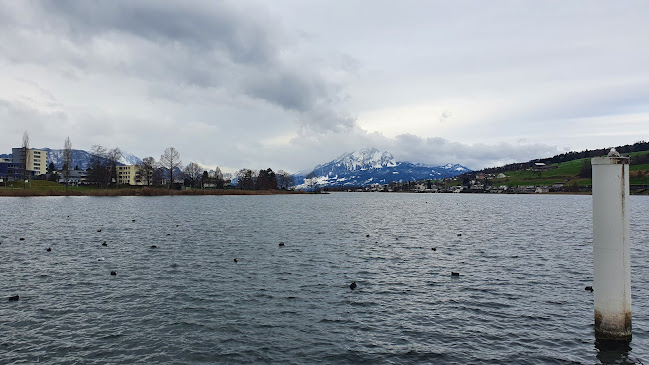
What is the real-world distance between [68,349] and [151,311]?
16.8 ft

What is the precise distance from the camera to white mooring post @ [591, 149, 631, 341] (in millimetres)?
13445

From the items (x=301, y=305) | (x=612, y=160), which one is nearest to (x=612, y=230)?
(x=612, y=160)

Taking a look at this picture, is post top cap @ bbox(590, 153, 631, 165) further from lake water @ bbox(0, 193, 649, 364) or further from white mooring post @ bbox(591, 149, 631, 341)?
lake water @ bbox(0, 193, 649, 364)

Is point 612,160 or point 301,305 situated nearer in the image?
point 612,160

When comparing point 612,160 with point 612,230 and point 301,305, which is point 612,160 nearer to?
point 612,230

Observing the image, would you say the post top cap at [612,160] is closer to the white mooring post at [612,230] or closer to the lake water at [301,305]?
the white mooring post at [612,230]

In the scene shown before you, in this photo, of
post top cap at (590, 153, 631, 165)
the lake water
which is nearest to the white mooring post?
post top cap at (590, 153, 631, 165)

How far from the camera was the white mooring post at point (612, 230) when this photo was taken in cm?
1345

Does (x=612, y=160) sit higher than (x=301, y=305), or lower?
higher

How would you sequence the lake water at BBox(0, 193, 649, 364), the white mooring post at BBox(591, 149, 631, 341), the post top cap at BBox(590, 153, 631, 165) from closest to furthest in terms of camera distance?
1. the post top cap at BBox(590, 153, 631, 165)
2. the white mooring post at BBox(591, 149, 631, 341)
3. the lake water at BBox(0, 193, 649, 364)

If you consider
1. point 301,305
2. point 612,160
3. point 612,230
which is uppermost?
point 612,160

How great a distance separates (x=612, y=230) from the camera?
13.6 meters

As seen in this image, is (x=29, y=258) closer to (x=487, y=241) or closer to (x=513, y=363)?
(x=513, y=363)

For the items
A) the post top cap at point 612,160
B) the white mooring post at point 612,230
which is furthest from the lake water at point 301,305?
the post top cap at point 612,160
